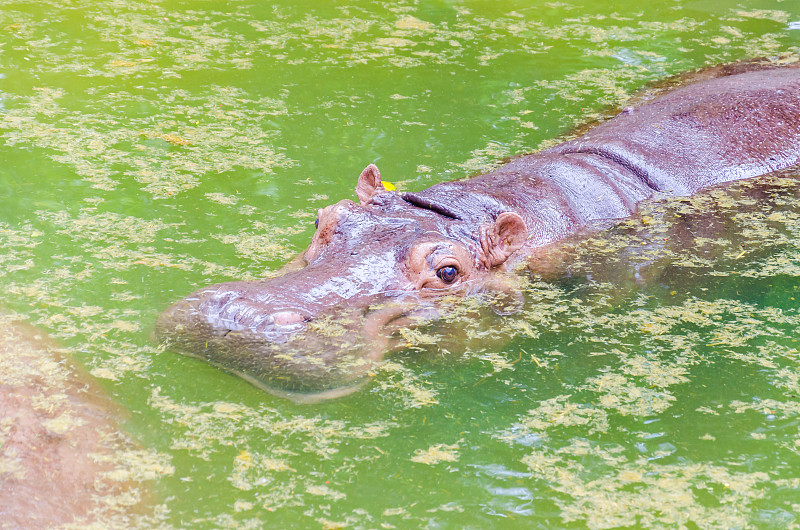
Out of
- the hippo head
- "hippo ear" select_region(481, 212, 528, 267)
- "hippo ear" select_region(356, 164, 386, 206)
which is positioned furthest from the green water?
"hippo ear" select_region(356, 164, 386, 206)

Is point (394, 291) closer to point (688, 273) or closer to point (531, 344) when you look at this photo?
point (531, 344)

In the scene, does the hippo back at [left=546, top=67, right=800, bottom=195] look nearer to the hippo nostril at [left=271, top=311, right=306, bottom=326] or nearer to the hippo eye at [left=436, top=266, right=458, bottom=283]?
the hippo eye at [left=436, top=266, right=458, bottom=283]

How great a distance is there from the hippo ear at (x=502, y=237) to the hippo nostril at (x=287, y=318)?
1.23 m

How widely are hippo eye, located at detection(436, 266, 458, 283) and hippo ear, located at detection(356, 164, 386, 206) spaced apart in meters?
0.76

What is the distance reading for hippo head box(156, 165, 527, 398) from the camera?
362cm

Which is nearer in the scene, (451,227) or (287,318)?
(287,318)

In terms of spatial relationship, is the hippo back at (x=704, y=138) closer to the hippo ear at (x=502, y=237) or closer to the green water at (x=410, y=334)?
the green water at (x=410, y=334)

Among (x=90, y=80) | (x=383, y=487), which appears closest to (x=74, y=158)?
(x=90, y=80)

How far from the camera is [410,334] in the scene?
409cm

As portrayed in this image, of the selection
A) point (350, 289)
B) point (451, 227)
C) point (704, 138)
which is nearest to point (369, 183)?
point (451, 227)

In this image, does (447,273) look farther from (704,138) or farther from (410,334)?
(704,138)

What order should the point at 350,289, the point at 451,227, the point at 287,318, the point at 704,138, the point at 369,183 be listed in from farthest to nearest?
1. the point at 704,138
2. the point at 369,183
3. the point at 451,227
4. the point at 350,289
5. the point at 287,318

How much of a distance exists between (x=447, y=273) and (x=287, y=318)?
992 mm

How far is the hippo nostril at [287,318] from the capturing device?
3656 mm
